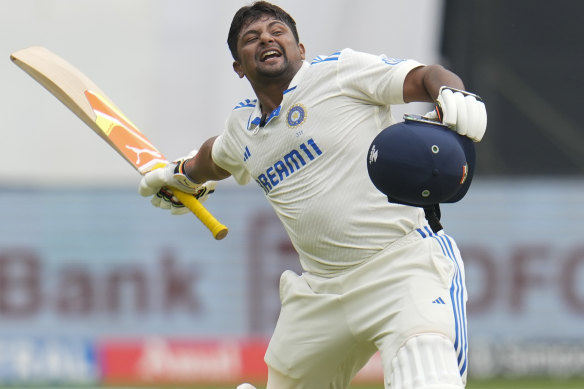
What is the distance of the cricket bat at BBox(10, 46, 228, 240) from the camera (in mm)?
4414

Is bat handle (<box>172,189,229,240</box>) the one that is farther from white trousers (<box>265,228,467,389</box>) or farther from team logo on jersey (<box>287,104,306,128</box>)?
team logo on jersey (<box>287,104,306,128</box>)

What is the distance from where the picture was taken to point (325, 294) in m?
3.47

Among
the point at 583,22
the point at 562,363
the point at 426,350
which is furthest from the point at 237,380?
the point at 426,350

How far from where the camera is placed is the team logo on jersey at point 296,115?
342 centimetres

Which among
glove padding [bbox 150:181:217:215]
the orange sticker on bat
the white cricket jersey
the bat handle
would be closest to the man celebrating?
the white cricket jersey

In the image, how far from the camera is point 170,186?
4207mm

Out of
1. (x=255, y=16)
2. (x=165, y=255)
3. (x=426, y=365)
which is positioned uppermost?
(x=255, y=16)

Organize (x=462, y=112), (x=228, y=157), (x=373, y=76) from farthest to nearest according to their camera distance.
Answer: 1. (x=228, y=157)
2. (x=373, y=76)
3. (x=462, y=112)

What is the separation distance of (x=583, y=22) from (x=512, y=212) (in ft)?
6.30

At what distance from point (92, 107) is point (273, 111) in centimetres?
121

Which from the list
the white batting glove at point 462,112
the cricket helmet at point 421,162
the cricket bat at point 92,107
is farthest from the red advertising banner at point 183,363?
the white batting glove at point 462,112

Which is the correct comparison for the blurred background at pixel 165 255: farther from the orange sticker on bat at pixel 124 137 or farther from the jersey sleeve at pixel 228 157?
the jersey sleeve at pixel 228 157

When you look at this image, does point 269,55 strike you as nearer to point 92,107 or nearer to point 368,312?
point 368,312

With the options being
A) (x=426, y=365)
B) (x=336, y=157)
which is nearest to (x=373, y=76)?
(x=336, y=157)
